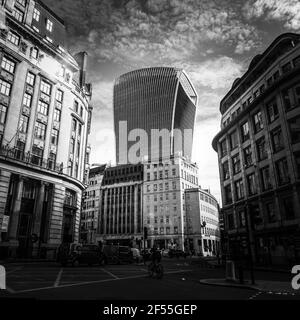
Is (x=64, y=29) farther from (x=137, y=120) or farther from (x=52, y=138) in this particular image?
(x=137, y=120)

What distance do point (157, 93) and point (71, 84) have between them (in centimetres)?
12370

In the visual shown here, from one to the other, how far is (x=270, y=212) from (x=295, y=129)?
32.0ft

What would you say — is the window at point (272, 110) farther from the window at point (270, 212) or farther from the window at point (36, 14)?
the window at point (36, 14)

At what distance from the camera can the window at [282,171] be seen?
97.7 feet

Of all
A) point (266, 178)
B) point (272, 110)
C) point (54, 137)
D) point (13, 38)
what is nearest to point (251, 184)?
point (266, 178)

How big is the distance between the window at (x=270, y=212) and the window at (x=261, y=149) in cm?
552

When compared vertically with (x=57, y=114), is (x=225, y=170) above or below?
below

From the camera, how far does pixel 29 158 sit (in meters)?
35.0

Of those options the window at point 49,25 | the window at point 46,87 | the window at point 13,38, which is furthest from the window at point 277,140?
the window at point 49,25

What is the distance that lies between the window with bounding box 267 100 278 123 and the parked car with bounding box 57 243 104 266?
23.9 m

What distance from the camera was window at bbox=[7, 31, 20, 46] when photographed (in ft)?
119

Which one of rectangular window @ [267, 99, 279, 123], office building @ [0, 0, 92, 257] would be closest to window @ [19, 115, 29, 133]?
office building @ [0, 0, 92, 257]

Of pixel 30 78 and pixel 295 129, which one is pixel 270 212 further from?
pixel 30 78
